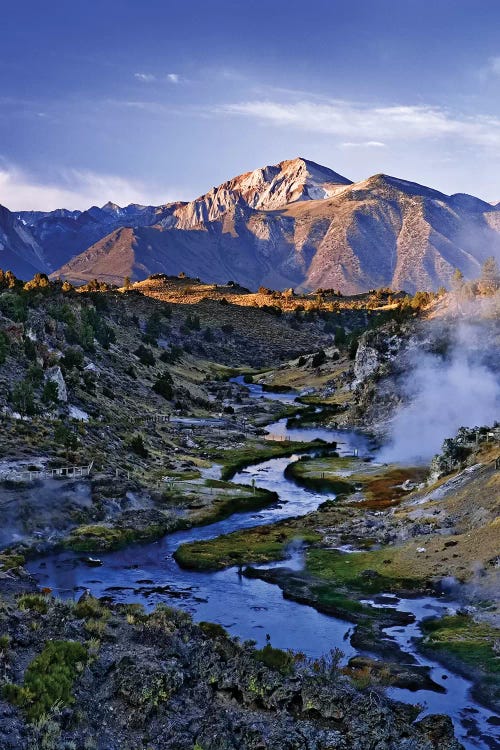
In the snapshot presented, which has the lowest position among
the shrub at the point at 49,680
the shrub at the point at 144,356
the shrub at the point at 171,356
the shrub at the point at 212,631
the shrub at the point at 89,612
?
the shrub at the point at 212,631

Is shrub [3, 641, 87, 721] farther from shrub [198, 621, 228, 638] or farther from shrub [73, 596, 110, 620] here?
shrub [198, 621, 228, 638]

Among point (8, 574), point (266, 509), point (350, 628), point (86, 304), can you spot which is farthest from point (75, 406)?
point (86, 304)

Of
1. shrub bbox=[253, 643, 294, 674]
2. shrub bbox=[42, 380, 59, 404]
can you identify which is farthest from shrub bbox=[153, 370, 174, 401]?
shrub bbox=[253, 643, 294, 674]

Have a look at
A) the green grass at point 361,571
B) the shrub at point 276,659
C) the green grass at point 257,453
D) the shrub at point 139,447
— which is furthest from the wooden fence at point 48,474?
the shrub at point 276,659

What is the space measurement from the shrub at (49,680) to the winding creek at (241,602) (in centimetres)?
1426

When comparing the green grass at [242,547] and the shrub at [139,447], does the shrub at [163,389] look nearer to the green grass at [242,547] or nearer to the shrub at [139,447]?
the shrub at [139,447]

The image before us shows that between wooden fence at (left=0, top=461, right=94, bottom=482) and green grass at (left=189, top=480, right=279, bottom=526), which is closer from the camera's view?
wooden fence at (left=0, top=461, right=94, bottom=482)

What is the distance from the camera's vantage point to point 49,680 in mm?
33469

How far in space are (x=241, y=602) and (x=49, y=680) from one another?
74.5 ft

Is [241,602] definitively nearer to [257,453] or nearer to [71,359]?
[257,453]

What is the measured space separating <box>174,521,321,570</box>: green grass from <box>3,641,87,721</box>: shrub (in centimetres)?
2624

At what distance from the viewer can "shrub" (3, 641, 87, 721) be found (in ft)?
106

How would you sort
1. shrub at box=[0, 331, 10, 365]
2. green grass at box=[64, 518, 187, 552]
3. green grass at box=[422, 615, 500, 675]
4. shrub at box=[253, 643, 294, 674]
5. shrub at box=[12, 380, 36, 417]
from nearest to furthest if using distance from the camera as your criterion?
shrub at box=[253, 643, 294, 674], green grass at box=[422, 615, 500, 675], green grass at box=[64, 518, 187, 552], shrub at box=[12, 380, 36, 417], shrub at box=[0, 331, 10, 365]

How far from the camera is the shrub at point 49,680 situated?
32.2 metres
